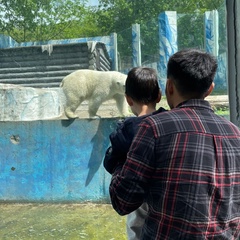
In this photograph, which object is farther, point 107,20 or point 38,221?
point 107,20

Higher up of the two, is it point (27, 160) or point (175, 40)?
point (175, 40)

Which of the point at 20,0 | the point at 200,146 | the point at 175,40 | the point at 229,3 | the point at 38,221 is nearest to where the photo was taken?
the point at 200,146

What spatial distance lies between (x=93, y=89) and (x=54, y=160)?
1.12 m

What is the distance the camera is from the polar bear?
463cm

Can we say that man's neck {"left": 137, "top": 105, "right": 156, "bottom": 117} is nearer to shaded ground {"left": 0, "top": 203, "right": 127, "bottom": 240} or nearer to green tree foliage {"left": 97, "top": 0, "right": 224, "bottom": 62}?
shaded ground {"left": 0, "top": 203, "right": 127, "bottom": 240}

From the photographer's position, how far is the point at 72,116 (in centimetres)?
461

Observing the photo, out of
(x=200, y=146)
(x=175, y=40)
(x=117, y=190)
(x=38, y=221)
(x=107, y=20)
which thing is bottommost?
(x=38, y=221)

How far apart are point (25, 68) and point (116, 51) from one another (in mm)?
3211

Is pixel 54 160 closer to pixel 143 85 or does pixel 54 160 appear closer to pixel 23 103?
pixel 23 103

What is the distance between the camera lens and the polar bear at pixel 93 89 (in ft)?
15.2

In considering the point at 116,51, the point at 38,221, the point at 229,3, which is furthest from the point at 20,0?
the point at 229,3

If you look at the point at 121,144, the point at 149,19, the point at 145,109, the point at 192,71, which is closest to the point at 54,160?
the point at 145,109

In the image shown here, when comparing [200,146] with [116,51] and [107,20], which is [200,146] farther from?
[107,20]

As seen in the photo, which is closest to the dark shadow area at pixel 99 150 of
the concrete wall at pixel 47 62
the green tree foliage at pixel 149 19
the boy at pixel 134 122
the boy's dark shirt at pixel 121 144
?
the green tree foliage at pixel 149 19
